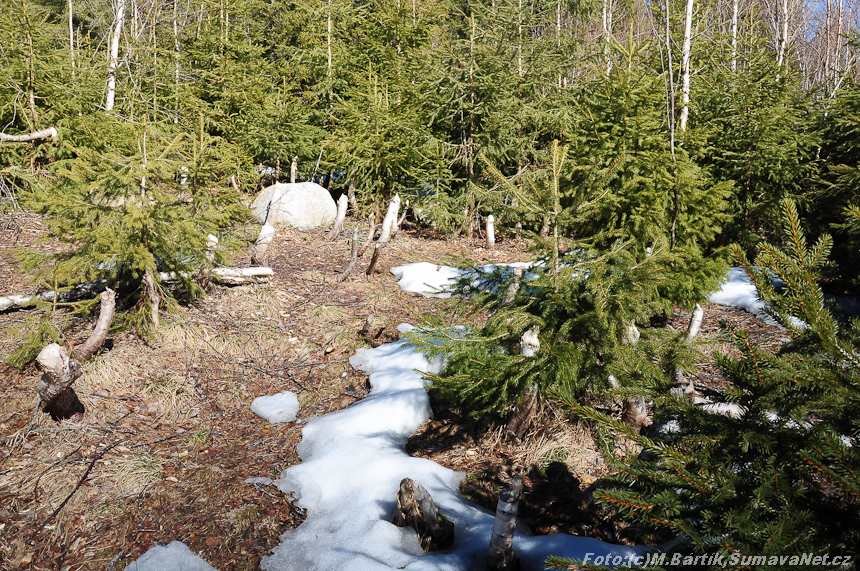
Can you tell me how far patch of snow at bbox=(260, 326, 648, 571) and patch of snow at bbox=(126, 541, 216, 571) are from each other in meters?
0.44

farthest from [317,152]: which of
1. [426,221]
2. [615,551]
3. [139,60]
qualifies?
[615,551]

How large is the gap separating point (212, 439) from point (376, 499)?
191cm

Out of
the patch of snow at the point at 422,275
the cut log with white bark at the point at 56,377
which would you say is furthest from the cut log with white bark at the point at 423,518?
the patch of snow at the point at 422,275

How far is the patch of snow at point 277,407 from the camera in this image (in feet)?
17.7

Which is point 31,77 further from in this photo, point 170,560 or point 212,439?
point 170,560

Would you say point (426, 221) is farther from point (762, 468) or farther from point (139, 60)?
point (762, 468)

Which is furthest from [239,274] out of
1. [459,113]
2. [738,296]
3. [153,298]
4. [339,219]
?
[738,296]

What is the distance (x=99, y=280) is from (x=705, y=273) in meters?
7.37

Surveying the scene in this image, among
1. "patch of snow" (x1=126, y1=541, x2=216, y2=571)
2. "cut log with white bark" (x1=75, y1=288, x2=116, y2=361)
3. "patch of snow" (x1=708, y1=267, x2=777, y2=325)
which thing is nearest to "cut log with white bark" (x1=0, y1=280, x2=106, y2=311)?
"cut log with white bark" (x1=75, y1=288, x2=116, y2=361)

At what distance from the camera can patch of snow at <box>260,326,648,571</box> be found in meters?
3.33

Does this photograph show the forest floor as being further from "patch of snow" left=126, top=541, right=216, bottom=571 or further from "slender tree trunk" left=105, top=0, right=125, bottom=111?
"slender tree trunk" left=105, top=0, right=125, bottom=111

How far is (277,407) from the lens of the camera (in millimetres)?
5516

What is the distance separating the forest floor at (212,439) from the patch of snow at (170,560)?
0.22ft

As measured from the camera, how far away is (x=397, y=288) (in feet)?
27.9
